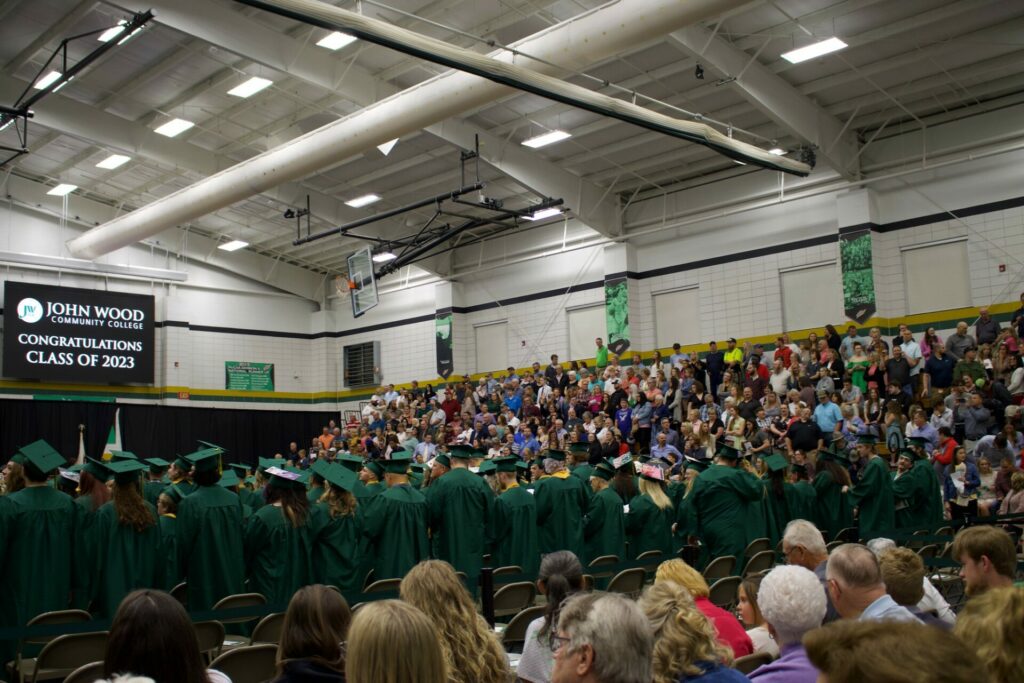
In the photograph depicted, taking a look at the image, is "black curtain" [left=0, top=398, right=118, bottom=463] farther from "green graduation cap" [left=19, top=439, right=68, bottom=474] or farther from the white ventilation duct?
"green graduation cap" [left=19, top=439, right=68, bottom=474]

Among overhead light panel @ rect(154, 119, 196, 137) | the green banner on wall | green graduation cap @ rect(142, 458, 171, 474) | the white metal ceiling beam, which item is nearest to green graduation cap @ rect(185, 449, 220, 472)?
green graduation cap @ rect(142, 458, 171, 474)

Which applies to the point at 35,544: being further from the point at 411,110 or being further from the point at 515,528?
the point at 411,110

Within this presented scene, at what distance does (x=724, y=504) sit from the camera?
32.0ft

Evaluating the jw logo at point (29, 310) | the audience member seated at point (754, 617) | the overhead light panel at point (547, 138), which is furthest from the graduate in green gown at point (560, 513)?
the jw logo at point (29, 310)

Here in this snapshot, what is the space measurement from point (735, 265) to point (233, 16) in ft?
40.3

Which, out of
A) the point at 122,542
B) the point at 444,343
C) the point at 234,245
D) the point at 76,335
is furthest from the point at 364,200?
the point at 122,542

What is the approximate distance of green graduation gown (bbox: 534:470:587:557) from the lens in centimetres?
949

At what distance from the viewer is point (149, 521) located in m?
7.16

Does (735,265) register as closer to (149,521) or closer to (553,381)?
(553,381)

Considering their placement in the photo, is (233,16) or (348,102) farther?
(348,102)

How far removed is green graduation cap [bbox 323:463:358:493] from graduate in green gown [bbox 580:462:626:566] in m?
2.95

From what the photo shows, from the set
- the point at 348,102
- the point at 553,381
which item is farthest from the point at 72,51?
the point at 553,381

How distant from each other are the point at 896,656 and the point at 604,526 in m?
8.42

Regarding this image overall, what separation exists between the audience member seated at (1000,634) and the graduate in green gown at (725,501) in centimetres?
698
